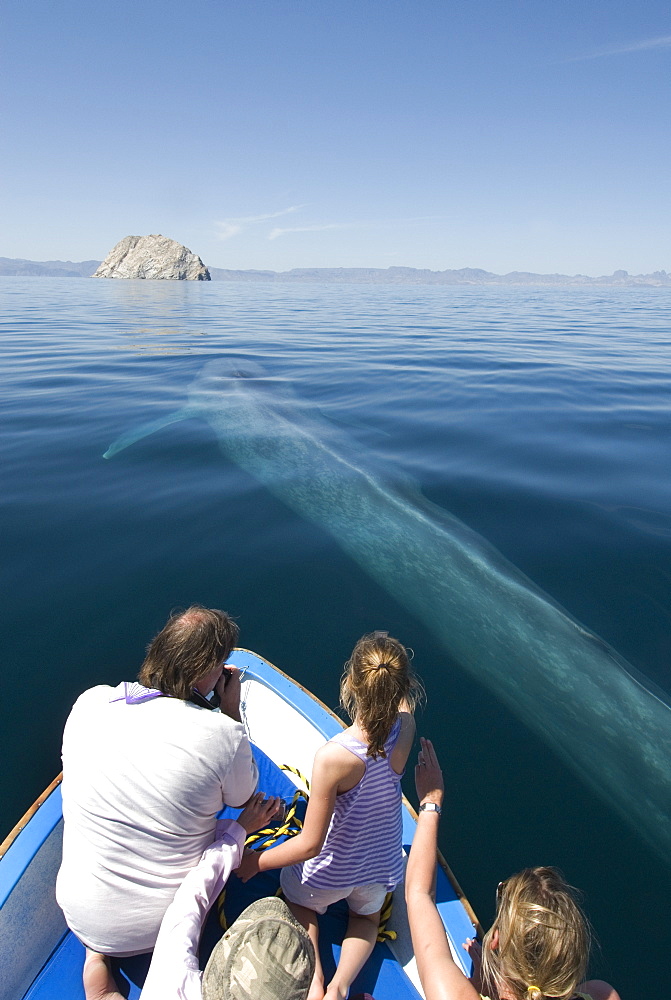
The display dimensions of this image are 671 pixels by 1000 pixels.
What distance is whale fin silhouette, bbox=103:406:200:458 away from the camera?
35.3 feet

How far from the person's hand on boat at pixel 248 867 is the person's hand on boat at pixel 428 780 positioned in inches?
42.4

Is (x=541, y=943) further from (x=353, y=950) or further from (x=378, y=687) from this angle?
(x=353, y=950)

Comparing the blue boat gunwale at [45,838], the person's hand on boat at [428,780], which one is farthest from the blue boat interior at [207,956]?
the person's hand on boat at [428,780]

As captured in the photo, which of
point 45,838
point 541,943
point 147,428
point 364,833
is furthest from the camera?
point 147,428

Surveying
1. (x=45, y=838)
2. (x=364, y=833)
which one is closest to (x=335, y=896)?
(x=364, y=833)

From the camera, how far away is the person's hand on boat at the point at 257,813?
3357 millimetres

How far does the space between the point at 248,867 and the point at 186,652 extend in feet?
4.95

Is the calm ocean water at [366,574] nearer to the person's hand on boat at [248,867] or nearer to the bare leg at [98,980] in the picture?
the person's hand on boat at [248,867]

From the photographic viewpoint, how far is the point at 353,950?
10.4 feet

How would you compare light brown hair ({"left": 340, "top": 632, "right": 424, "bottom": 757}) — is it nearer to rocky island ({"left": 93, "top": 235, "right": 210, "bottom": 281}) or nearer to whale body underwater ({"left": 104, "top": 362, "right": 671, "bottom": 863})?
whale body underwater ({"left": 104, "top": 362, "right": 671, "bottom": 863})

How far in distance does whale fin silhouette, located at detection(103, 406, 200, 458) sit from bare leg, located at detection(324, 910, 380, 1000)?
29.3 feet

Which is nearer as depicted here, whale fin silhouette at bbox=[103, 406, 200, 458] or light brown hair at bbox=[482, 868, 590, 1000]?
light brown hair at bbox=[482, 868, 590, 1000]

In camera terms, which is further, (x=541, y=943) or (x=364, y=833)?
(x=364, y=833)

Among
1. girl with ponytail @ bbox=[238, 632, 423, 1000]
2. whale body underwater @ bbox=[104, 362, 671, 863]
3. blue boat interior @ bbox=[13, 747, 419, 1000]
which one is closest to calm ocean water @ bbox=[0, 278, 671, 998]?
whale body underwater @ bbox=[104, 362, 671, 863]
